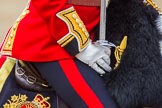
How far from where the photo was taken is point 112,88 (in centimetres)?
173

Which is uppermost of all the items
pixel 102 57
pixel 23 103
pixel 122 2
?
pixel 122 2

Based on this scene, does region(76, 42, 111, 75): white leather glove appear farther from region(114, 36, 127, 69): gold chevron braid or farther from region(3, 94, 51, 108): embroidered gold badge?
region(3, 94, 51, 108): embroidered gold badge

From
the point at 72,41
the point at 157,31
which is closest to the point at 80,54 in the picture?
the point at 72,41

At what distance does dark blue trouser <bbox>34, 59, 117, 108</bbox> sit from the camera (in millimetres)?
1717

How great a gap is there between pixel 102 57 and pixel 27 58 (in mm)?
245

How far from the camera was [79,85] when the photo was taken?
1718 millimetres

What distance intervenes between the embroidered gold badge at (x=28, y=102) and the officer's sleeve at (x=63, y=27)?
0.20 metres

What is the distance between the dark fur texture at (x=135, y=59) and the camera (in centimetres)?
171

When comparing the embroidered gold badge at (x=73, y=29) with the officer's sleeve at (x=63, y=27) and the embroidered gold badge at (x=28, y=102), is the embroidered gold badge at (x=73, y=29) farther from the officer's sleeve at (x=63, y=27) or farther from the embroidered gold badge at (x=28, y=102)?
the embroidered gold badge at (x=28, y=102)

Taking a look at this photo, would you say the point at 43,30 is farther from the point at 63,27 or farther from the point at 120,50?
the point at 120,50

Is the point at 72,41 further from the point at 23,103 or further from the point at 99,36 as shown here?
the point at 23,103

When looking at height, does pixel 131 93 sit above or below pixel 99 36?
below

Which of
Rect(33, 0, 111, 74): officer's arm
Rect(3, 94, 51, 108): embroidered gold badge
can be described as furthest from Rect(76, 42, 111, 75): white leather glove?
Rect(3, 94, 51, 108): embroidered gold badge

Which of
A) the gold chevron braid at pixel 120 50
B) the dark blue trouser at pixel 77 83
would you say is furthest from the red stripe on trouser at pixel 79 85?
the gold chevron braid at pixel 120 50
